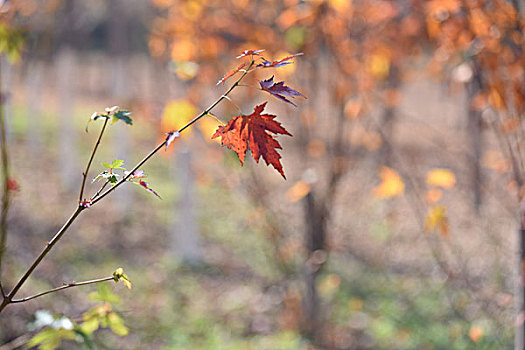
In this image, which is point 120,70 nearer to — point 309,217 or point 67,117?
point 67,117

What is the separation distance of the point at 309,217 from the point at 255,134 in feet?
7.41

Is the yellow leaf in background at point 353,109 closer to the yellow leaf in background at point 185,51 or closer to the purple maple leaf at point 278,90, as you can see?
the yellow leaf in background at point 185,51

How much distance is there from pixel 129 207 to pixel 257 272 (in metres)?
2.19

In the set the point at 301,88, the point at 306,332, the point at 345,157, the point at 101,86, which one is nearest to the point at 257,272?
the point at 306,332

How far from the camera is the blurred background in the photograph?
8.09ft

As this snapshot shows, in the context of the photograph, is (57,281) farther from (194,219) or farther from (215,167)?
(215,167)

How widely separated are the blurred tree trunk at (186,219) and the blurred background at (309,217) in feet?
0.05

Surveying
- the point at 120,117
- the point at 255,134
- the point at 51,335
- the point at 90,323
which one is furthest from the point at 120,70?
the point at 255,134

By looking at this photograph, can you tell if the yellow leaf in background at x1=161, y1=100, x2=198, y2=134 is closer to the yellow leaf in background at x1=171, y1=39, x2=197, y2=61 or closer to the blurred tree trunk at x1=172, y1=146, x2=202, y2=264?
the yellow leaf in background at x1=171, y1=39, x2=197, y2=61

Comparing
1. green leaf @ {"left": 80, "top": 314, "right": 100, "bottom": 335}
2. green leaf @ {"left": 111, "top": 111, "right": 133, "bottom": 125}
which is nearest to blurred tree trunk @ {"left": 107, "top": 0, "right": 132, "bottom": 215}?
green leaf @ {"left": 80, "top": 314, "right": 100, "bottom": 335}

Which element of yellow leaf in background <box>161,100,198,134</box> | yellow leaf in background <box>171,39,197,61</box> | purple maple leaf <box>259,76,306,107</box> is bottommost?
purple maple leaf <box>259,76,306,107</box>

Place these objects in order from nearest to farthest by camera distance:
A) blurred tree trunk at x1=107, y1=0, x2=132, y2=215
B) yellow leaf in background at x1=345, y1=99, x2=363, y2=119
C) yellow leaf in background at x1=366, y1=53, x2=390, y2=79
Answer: yellow leaf in background at x1=345, y1=99, x2=363, y2=119, yellow leaf in background at x1=366, y1=53, x2=390, y2=79, blurred tree trunk at x1=107, y1=0, x2=132, y2=215

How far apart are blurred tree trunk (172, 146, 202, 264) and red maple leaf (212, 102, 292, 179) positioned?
3707 mm

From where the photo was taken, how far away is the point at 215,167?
8.45m
